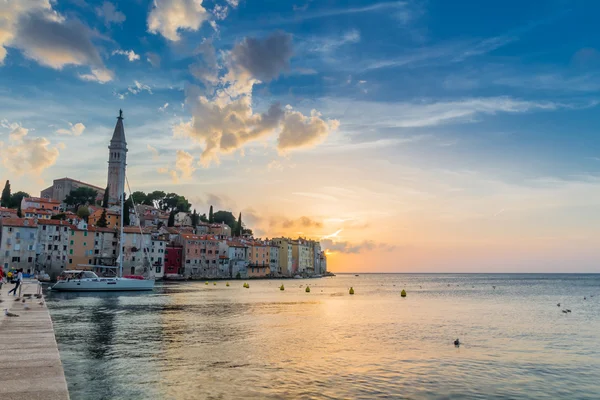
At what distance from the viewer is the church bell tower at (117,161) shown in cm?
18412

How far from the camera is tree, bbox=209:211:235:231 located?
192625mm

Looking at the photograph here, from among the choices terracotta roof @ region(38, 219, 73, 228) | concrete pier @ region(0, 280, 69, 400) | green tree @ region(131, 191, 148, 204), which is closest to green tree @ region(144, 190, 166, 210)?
green tree @ region(131, 191, 148, 204)

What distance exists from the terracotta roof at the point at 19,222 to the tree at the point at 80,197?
58730 millimetres

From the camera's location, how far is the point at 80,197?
511 ft

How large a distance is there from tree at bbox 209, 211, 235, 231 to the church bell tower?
3787 cm

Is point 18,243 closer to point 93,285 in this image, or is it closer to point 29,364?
point 93,285

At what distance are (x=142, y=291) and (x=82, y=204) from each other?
9853 centimetres

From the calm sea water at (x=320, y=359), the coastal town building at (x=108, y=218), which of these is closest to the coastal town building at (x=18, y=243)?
the coastal town building at (x=108, y=218)

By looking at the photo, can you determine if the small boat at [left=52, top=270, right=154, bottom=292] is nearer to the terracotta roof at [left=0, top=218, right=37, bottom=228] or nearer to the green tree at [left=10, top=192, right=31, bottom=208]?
the terracotta roof at [left=0, top=218, right=37, bottom=228]

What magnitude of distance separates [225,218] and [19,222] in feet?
336

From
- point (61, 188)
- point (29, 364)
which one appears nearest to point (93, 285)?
point (29, 364)

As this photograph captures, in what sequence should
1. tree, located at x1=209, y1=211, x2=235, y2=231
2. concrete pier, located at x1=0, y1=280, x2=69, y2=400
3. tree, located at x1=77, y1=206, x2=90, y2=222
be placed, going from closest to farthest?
concrete pier, located at x1=0, y1=280, x2=69, y2=400 < tree, located at x1=77, y1=206, x2=90, y2=222 < tree, located at x1=209, y1=211, x2=235, y2=231

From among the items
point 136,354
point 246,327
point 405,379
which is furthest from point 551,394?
point 246,327

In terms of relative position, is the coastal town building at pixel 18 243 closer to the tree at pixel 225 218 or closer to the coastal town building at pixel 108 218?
the coastal town building at pixel 108 218
